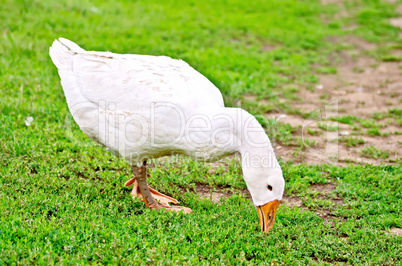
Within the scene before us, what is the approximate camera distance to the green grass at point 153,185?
3.99 m

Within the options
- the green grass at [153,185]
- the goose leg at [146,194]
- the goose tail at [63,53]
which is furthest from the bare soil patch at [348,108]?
the goose tail at [63,53]

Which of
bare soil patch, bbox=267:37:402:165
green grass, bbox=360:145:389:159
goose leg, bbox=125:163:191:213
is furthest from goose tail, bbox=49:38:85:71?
green grass, bbox=360:145:389:159

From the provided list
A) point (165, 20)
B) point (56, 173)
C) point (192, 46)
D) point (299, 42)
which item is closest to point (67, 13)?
point (165, 20)

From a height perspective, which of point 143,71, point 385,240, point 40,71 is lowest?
point 385,240

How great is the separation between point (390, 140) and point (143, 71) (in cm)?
440

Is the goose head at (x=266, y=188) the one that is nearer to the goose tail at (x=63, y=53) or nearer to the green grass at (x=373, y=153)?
the goose tail at (x=63, y=53)

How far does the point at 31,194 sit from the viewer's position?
4.59 meters

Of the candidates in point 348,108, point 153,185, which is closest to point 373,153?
point 348,108

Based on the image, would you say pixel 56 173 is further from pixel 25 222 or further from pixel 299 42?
pixel 299 42

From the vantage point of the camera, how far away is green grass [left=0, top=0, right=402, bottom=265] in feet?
13.1

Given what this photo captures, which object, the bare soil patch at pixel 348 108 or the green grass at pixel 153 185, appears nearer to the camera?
the green grass at pixel 153 185

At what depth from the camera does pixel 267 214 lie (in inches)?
166

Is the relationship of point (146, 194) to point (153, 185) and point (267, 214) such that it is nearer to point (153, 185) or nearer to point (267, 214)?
point (153, 185)

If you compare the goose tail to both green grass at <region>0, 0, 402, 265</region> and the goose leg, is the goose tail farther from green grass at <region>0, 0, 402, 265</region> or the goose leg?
the goose leg
